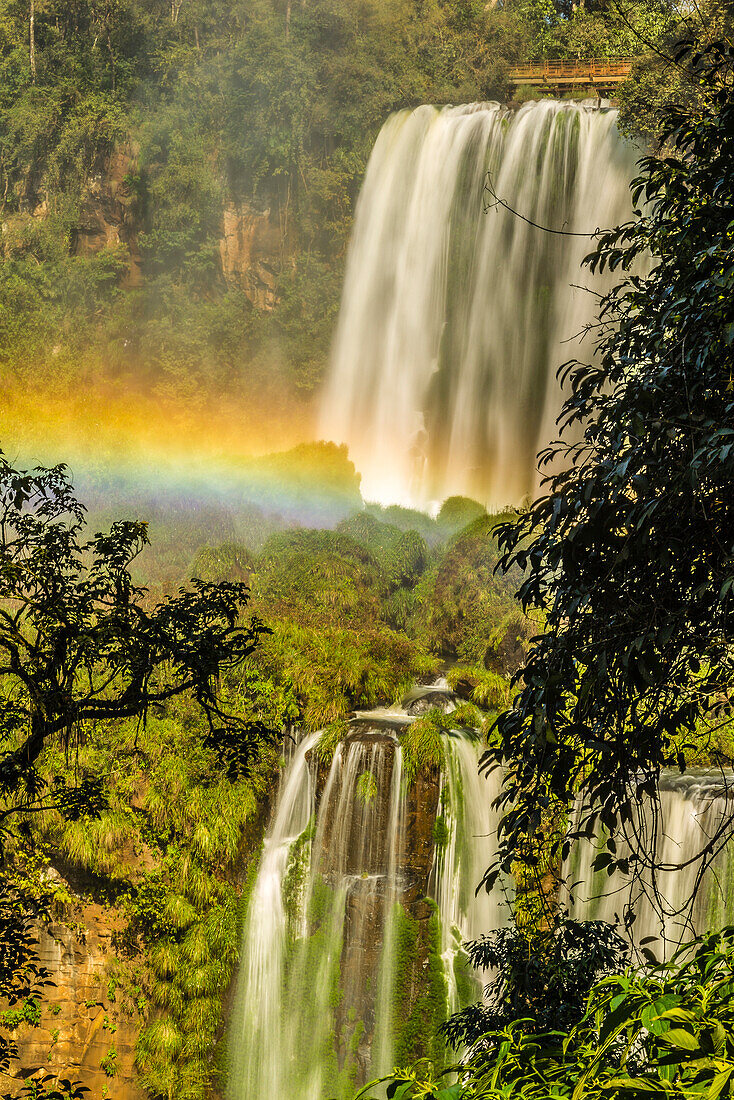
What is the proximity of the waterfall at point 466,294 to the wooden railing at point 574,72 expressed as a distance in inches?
91.0

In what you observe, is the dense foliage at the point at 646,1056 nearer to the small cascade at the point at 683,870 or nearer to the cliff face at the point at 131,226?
the small cascade at the point at 683,870

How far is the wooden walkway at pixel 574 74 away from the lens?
53.9 ft

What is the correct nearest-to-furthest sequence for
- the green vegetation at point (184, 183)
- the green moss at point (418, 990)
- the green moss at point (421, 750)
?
1. the green moss at point (418, 990)
2. the green moss at point (421, 750)
3. the green vegetation at point (184, 183)

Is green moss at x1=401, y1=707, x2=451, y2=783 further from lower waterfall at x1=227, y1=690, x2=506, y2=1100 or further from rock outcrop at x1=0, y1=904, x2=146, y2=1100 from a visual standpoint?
rock outcrop at x1=0, y1=904, x2=146, y2=1100

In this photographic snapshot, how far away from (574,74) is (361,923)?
15.7 metres

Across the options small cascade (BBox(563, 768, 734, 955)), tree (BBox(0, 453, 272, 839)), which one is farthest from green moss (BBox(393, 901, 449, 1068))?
tree (BBox(0, 453, 272, 839))

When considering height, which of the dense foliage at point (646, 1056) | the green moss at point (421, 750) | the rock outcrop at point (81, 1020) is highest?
the green moss at point (421, 750)

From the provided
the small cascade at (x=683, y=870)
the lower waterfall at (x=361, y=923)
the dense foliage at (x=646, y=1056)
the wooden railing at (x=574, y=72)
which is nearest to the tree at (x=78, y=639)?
the dense foliage at (x=646, y=1056)

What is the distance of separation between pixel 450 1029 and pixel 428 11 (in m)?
21.3

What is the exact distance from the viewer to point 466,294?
681 inches

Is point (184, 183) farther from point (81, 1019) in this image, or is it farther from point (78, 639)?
point (78, 639)

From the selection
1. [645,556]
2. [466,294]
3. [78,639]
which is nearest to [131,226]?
[466,294]

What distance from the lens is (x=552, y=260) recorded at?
16188mm

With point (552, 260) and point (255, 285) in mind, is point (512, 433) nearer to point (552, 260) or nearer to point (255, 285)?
point (552, 260)
